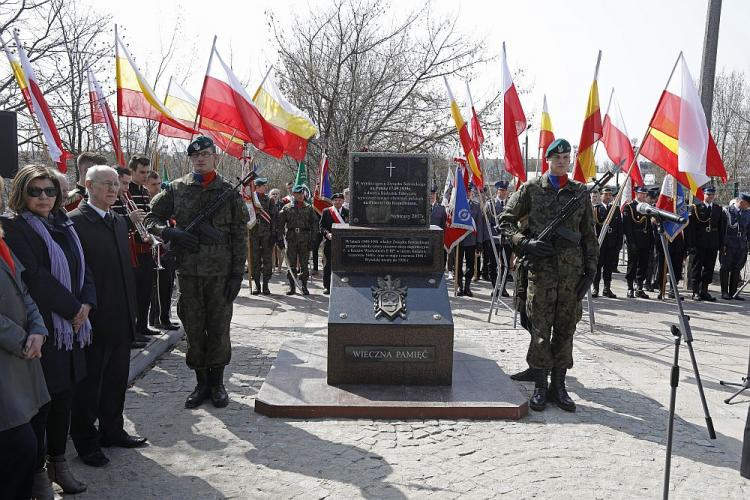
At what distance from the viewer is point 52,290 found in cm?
330

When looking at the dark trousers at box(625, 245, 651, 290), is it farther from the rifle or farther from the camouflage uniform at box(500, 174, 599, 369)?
the rifle

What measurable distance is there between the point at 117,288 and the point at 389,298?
239 cm

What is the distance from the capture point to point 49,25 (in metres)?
16.2

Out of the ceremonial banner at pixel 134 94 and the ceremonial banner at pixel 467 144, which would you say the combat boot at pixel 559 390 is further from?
the ceremonial banner at pixel 134 94

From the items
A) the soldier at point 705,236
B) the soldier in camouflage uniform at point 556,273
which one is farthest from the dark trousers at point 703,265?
the soldier in camouflage uniform at point 556,273

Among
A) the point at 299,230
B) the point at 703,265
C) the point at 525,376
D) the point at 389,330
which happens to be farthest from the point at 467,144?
the point at 703,265

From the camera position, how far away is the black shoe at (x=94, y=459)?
3941 mm

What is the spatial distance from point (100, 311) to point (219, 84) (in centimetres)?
407

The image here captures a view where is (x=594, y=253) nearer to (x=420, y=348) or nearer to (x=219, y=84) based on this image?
(x=420, y=348)

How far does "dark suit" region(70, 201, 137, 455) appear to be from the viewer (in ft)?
13.1

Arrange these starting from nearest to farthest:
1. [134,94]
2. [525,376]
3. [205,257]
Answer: [205,257] < [525,376] < [134,94]

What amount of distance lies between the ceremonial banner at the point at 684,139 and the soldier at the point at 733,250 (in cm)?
619

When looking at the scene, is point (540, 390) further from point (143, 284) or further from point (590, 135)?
point (143, 284)

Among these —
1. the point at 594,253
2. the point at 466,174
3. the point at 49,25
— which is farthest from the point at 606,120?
the point at 49,25
